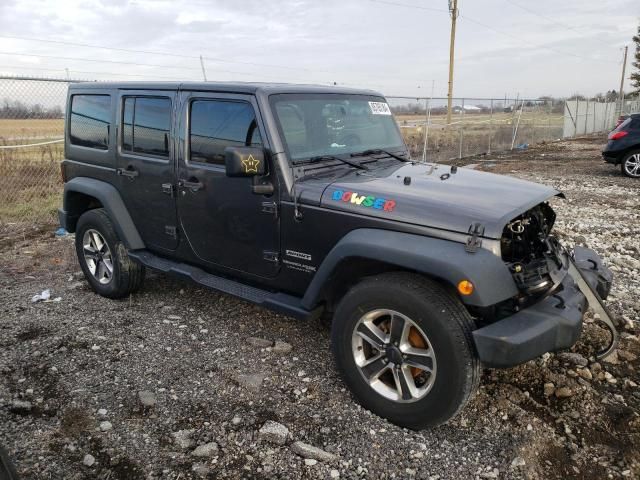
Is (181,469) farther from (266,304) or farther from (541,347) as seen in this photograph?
(541,347)

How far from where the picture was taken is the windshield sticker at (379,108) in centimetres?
409

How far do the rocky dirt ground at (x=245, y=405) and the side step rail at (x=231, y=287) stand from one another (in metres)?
0.49

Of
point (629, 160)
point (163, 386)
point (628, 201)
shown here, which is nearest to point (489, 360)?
point (163, 386)

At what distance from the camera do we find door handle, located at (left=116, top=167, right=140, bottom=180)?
422cm

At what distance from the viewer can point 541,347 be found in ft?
8.28

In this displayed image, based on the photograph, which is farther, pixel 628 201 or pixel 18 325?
pixel 628 201

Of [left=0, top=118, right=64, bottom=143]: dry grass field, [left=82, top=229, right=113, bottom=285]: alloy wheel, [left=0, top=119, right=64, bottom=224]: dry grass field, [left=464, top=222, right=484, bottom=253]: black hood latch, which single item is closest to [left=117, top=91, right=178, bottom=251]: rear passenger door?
[left=82, top=229, right=113, bottom=285]: alloy wheel

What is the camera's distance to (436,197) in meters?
2.84

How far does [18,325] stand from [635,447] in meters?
4.55

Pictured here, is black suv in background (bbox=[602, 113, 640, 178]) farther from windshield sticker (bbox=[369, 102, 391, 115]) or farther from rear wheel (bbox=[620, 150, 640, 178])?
windshield sticker (bbox=[369, 102, 391, 115])

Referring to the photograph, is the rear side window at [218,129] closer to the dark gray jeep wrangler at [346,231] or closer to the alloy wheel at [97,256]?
the dark gray jeep wrangler at [346,231]

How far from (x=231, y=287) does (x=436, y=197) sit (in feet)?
5.51

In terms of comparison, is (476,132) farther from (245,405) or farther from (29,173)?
(245,405)

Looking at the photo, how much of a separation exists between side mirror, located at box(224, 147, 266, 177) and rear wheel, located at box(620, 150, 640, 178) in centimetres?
1147
